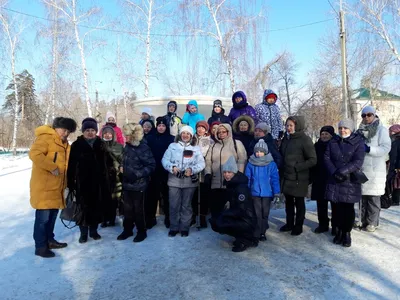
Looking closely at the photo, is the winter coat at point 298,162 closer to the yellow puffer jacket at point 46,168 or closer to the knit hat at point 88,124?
the knit hat at point 88,124

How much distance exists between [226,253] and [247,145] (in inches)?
75.8

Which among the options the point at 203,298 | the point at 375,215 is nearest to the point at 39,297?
the point at 203,298

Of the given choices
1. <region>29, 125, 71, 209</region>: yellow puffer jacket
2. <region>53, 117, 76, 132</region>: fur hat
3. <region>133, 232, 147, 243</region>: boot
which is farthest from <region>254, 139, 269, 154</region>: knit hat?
<region>29, 125, 71, 209</region>: yellow puffer jacket

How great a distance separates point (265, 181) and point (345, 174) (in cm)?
107

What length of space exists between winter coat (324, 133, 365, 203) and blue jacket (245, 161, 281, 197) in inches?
29.8

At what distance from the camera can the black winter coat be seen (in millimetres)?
4461

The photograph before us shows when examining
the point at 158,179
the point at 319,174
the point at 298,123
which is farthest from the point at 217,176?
the point at 319,174

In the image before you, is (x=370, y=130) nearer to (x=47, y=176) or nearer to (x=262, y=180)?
(x=262, y=180)

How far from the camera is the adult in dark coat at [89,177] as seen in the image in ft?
13.9

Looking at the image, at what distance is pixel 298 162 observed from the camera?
450cm

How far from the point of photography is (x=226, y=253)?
3.99 meters

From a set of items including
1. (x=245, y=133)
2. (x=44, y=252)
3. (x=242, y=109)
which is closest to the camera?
(x=44, y=252)

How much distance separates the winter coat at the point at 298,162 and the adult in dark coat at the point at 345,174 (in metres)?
0.29

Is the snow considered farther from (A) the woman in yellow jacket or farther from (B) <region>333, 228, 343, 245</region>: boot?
(A) the woman in yellow jacket
